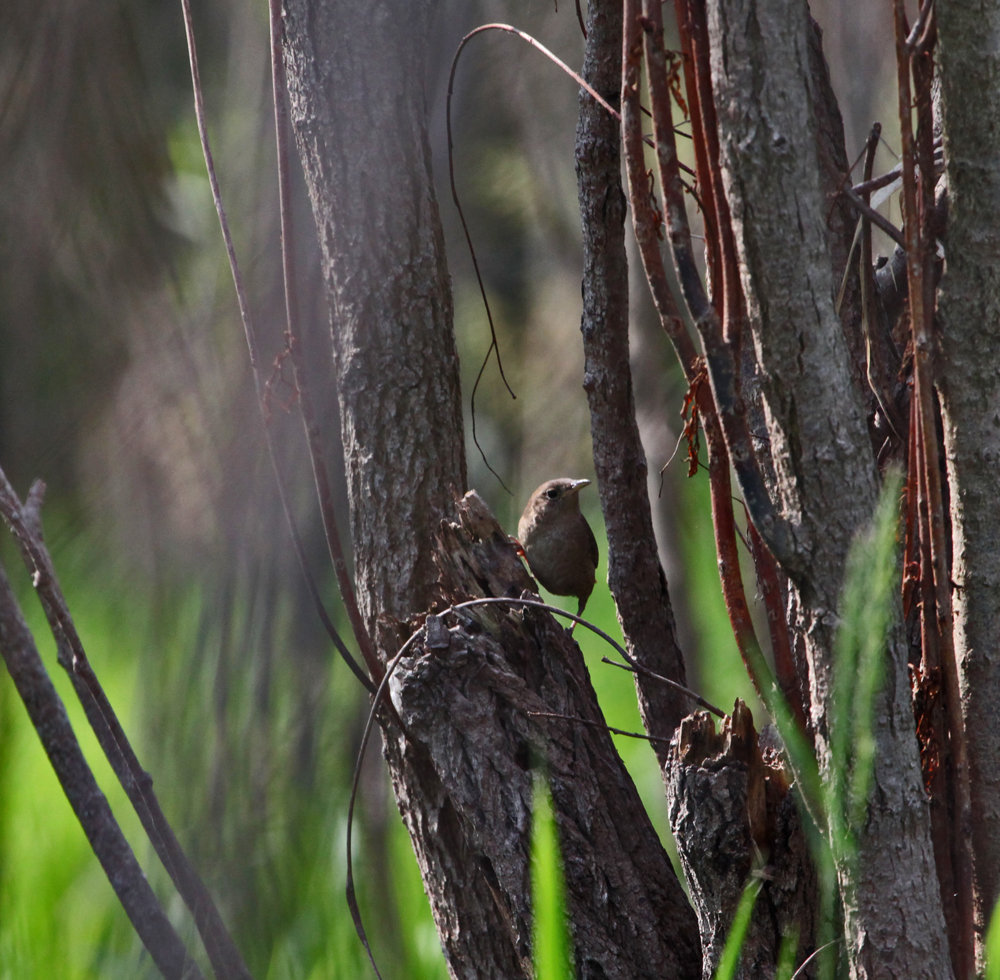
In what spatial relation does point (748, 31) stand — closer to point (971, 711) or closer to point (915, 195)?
point (915, 195)

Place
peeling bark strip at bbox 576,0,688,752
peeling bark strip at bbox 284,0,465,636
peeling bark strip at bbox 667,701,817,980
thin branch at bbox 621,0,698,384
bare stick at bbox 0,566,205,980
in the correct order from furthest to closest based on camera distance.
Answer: peeling bark strip at bbox 284,0,465,636, peeling bark strip at bbox 576,0,688,752, bare stick at bbox 0,566,205,980, peeling bark strip at bbox 667,701,817,980, thin branch at bbox 621,0,698,384

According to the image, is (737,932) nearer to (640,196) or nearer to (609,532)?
(640,196)

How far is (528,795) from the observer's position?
5.59 ft

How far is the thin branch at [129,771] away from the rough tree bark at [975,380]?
1.11 m

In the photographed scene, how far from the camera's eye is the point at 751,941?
1549 mm

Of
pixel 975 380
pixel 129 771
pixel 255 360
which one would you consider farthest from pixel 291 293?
pixel 975 380

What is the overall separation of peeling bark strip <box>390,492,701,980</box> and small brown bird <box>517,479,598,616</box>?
1762mm

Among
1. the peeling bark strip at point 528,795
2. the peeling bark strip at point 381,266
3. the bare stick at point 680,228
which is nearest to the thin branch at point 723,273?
the bare stick at point 680,228

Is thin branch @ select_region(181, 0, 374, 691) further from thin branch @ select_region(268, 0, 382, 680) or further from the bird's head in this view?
the bird's head

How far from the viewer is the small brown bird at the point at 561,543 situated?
3656 mm

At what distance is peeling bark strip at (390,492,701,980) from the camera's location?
5.51 feet

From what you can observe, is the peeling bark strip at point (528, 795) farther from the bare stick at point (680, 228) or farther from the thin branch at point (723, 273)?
the thin branch at point (723, 273)

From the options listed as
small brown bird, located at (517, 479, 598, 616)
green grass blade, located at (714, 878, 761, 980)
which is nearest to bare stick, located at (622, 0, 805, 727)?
green grass blade, located at (714, 878, 761, 980)

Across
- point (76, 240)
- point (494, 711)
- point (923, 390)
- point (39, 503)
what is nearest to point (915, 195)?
point (923, 390)
